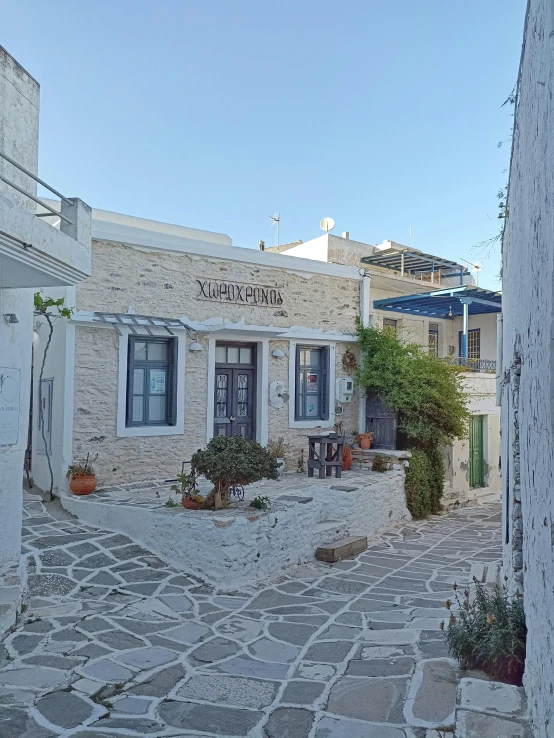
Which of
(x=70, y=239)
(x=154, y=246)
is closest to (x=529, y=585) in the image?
(x=70, y=239)

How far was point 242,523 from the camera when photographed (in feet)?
25.1

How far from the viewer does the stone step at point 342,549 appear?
8805 mm

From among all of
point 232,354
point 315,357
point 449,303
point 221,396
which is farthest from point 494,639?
point 449,303

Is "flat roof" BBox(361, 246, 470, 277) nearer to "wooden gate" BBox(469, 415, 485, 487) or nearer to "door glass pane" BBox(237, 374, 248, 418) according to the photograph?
"wooden gate" BBox(469, 415, 485, 487)

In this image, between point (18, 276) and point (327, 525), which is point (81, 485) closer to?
point (327, 525)

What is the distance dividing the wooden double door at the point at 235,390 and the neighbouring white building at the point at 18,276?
5.13 metres

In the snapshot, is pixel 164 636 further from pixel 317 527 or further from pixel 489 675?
pixel 317 527

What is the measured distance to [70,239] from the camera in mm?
6395

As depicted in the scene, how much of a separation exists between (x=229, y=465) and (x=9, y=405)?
2.75 meters

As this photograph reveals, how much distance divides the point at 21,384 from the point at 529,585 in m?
5.70

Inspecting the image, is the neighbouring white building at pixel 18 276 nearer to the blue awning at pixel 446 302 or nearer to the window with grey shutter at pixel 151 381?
the window with grey shutter at pixel 151 381

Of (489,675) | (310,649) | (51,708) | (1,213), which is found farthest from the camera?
(310,649)

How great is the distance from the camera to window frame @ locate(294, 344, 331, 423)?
12656mm

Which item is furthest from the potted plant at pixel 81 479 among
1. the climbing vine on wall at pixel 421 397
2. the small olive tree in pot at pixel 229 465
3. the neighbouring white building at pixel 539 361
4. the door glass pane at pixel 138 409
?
the neighbouring white building at pixel 539 361
